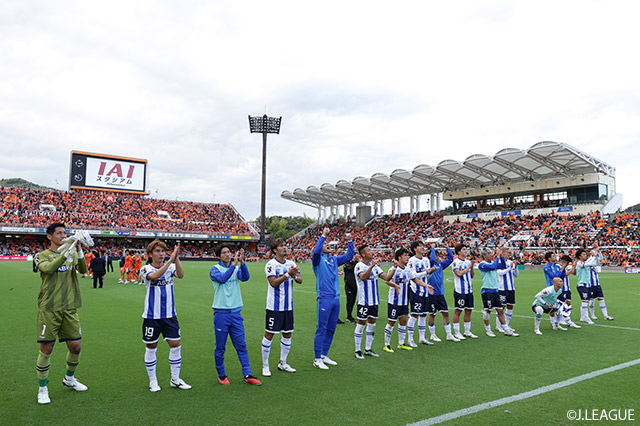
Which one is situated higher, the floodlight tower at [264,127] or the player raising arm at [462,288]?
the floodlight tower at [264,127]

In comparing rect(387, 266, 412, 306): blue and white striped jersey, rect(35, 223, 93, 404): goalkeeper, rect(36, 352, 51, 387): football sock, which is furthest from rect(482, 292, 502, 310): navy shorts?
rect(36, 352, 51, 387): football sock

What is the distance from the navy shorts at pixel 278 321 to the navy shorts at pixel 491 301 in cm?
495

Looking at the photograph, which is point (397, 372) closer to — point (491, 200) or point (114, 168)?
point (491, 200)

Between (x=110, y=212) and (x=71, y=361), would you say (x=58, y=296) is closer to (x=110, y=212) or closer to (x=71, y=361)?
(x=71, y=361)

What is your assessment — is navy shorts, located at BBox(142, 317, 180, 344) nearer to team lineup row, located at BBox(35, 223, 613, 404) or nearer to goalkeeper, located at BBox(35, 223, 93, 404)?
team lineup row, located at BBox(35, 223, 613, 404)

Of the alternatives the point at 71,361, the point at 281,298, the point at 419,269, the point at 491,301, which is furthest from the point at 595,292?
the point at 71,361

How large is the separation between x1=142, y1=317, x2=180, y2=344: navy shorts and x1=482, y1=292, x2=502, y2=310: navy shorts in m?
6.44

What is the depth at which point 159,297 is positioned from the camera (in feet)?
17.4

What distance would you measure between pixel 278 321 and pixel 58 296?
8.90 feet

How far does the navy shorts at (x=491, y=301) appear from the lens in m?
9.05

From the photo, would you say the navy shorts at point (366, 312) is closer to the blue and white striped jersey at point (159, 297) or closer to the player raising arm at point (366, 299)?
Result: the player raising arm at point (366, 299)

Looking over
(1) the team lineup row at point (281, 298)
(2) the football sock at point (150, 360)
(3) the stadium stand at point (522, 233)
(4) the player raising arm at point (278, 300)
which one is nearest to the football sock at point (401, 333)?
(1) the team lineup row at point (281, 298)

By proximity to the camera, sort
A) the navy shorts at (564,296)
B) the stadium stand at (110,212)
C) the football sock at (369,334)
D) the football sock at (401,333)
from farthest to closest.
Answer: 1. the stadium stand at (110,212)
2. the navy shorts at (564,296)
3. the football sock at (401,333)
4. the football sock at (369,334)

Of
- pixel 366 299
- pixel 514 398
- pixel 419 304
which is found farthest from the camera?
pixel 419 304
